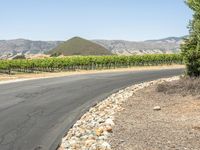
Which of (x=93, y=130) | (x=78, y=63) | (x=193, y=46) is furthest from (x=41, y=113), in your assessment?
(x=78, y=63)

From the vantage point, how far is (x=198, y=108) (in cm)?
1644

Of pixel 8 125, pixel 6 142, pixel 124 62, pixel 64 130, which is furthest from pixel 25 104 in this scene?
pixel 124 62

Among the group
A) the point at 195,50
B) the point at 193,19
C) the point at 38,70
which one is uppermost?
the point at 193,19

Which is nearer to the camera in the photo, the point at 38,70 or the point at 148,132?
the point at 148,132

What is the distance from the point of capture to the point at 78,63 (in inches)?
2736

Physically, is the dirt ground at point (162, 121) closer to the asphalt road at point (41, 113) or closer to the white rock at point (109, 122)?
the white rock at point (109, 122)

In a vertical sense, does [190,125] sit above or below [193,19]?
below

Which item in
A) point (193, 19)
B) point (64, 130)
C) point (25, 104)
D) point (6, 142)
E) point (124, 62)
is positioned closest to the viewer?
point (6, 142)

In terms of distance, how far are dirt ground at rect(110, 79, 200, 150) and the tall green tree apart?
158cm

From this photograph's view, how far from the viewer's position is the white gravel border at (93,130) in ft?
36.1

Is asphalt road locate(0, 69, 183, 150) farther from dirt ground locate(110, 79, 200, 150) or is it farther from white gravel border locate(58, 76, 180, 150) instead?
dirt ground locate(110, 79, 200, 150)

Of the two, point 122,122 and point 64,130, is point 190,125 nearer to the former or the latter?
point 122,122

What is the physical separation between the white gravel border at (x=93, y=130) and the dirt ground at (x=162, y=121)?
29cm

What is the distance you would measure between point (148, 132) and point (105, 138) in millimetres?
1434
